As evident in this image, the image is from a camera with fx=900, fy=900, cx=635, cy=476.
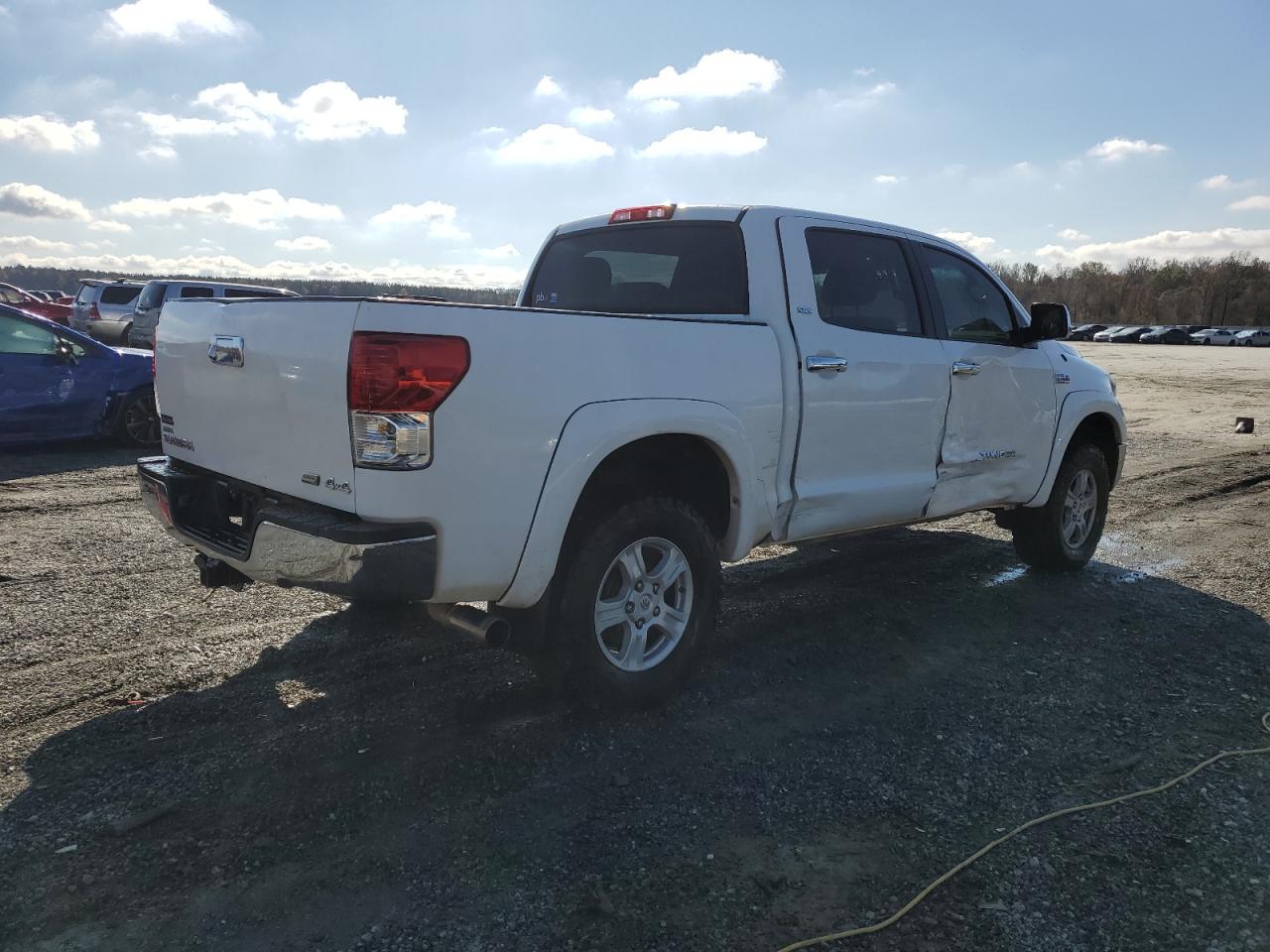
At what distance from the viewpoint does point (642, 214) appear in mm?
4523

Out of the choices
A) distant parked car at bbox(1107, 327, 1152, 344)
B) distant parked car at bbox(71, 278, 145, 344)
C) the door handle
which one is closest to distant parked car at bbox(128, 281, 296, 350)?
distant parked car at bbox(71, 278, 145, 344)

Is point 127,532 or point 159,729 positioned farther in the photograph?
point 127,532

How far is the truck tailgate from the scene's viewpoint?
9.50ft

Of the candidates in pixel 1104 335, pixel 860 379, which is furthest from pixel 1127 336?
pixel 860 379

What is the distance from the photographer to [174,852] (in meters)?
2.66

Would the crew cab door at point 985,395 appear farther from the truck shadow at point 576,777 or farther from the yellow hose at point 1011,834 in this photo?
the yellow hose at point 1011,834

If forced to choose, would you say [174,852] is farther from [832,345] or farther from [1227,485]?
[1227,485]

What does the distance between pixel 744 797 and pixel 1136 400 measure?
60.0 feet

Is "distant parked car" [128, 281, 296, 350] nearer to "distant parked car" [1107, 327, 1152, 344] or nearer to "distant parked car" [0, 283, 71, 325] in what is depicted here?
"distant parked car" [0, 283, 71, 325]

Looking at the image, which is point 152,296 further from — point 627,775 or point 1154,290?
point 1154,290

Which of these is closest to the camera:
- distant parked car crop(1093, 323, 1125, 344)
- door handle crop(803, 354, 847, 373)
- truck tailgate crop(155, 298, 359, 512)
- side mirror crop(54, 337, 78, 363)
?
truck tailgate crop(155, 298, 359, 512)

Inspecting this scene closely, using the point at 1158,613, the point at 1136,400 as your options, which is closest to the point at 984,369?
the point at 1158,613

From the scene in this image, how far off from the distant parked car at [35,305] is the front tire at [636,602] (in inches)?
959

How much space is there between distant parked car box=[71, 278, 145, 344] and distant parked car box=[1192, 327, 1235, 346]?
7019cm
